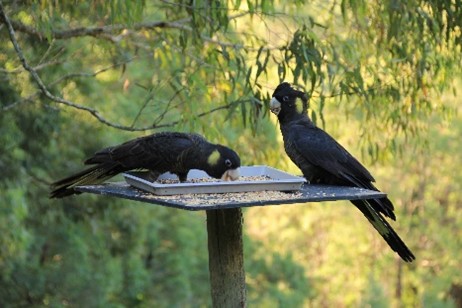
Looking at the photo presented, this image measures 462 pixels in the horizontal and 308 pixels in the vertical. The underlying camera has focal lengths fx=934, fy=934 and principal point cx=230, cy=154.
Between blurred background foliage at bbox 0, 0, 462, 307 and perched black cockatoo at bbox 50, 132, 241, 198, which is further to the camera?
blurred background foliage at bbox 0, 0, 462, 307

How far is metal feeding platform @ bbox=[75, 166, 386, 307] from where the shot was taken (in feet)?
9.10

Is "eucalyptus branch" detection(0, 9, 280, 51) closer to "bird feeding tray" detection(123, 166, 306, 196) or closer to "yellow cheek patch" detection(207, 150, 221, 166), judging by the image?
"yellow cheek patch" detection(207, 150, 221, 166)

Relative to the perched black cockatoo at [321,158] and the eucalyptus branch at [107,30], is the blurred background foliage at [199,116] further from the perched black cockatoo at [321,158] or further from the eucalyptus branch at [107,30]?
the perched black cockatoo at [321,158]

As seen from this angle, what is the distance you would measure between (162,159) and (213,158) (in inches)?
8.5

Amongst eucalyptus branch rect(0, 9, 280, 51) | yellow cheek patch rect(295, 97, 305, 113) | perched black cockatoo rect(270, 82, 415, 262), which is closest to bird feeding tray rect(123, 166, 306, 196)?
perched black cockatoo rect(270, 82, 415, 262)

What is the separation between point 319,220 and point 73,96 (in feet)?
36.6

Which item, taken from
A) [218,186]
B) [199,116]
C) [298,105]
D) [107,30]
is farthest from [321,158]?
[107,30]

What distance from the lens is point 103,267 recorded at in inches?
360

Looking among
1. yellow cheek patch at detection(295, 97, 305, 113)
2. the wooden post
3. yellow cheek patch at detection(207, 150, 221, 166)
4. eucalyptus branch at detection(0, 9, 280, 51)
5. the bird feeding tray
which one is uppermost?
eucalyptus branch at detection(0, 9, 280, 51)

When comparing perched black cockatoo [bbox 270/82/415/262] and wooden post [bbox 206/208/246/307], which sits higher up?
perched black cockatoo [bbox 270/82/415/262]

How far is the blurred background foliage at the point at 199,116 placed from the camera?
4.64 metres

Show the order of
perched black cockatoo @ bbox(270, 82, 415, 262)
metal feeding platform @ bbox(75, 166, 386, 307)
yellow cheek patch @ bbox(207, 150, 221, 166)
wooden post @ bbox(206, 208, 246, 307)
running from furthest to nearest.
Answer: perched black cockatoo @ bbox(270, 82, 415, 262), wooden post @ bbox(206, 208, 246, 307), yellow cheek patch @ bbox(207, 150, 221, 166), metal feeding platform @ bbox(75, 166, 386, 307)

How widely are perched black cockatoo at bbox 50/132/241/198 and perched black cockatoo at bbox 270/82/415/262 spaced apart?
0.58 m

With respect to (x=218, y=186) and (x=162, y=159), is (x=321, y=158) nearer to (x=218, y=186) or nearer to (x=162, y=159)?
(x=162, y=159)
